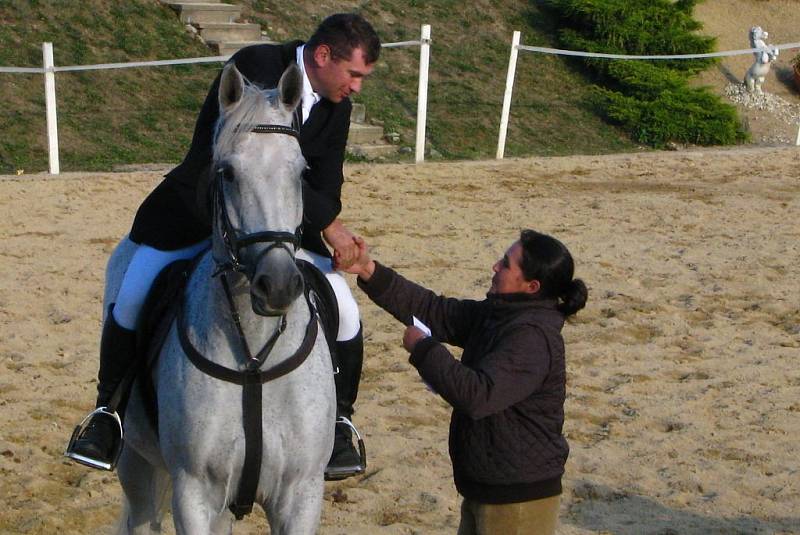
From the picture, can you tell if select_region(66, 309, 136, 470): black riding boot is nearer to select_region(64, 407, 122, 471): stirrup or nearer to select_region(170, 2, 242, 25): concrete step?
select_region(64, 407, 122, 471): stirrup

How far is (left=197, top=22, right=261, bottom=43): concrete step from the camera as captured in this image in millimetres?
17031

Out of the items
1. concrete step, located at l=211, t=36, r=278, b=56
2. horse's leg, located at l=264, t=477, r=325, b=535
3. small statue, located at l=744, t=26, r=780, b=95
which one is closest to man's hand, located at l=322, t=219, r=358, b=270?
horse's leg, located at l=264, t=477, r=325, b=535

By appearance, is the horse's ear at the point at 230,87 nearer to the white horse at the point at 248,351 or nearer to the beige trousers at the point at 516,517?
the white horse at the point at 248,351

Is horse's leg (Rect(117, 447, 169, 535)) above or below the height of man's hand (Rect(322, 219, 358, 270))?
below

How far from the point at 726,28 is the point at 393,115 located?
12.2 meters

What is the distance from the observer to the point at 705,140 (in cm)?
1909

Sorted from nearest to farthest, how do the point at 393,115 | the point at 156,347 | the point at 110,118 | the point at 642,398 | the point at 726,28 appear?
the point at 156,347 < the point at 642,398 < the point at 110,118 < the point at 393,115 < the point at 726,28

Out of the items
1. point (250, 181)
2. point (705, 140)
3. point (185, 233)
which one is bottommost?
point (705, 140)

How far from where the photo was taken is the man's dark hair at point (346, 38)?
3.88 metres

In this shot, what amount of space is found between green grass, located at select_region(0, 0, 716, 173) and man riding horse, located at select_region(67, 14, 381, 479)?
908cm

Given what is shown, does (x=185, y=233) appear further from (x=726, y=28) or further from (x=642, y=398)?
(x=726, y=28)

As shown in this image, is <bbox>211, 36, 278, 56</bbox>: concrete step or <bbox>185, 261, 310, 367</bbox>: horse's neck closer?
<bbox>185, 261, 310, 367</bbox>: horse's neck

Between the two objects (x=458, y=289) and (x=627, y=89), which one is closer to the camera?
(x=458, y=289)

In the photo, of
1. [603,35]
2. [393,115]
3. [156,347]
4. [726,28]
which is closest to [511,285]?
[156,347]
